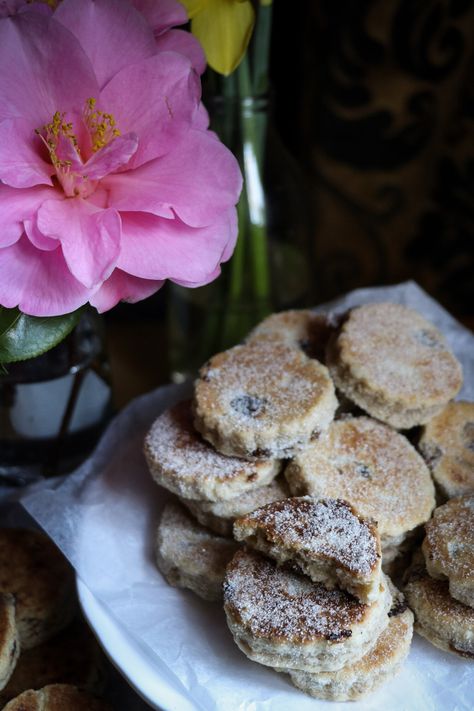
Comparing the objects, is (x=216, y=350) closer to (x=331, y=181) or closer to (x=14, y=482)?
(x=14, y=482)

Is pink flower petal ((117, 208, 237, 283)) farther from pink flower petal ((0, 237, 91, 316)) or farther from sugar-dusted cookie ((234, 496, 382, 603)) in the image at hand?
sugar-dusted cookie ((234, 496, 382, 603))

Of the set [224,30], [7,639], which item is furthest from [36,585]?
[224,30]

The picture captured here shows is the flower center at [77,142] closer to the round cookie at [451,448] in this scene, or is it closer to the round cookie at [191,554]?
the round cookie at [191,554]

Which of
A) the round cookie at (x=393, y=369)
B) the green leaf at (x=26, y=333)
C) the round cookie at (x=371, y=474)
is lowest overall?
the round cookie at (x=371, y=474)

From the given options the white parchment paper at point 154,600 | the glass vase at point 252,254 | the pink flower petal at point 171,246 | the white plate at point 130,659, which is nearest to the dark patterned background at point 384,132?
the glass vase at point 252,254

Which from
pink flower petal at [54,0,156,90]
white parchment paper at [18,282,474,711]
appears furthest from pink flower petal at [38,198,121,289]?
white parchment paper at [18,282,474,711]

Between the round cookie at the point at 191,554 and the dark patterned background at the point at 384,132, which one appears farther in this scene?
the dark patterned background at the point at 384,132
